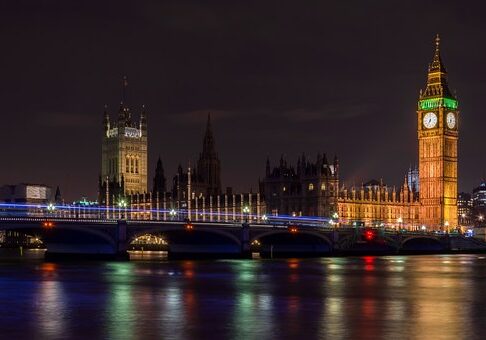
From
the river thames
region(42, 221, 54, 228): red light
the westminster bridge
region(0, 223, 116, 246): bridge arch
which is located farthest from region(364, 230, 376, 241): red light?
the river thames

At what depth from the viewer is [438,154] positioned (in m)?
176

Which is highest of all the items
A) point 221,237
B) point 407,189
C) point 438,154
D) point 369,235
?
point 438,154

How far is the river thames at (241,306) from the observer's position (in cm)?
3519

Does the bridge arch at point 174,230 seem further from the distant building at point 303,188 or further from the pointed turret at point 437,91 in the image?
the pointed turret at point 437,91

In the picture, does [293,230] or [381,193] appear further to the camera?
[381,193]

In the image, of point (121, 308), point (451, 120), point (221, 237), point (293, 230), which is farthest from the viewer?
point (451, 120)

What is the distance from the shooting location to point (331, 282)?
6425 cm

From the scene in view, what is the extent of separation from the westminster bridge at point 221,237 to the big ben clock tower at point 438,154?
14747 millimetres

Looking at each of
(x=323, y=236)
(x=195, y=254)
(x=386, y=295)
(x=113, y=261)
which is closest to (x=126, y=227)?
(x=113, y=261)

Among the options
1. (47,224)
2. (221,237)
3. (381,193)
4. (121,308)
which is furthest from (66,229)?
(381,193)

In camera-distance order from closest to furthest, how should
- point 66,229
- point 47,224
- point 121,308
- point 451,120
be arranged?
1. point 121,308
2. point 47,224
3. point 66,229
4. point 451,120

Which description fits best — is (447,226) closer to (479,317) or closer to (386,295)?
(386,295)

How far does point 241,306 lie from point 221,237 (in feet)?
250

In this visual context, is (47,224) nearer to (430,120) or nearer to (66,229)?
(66,229)
